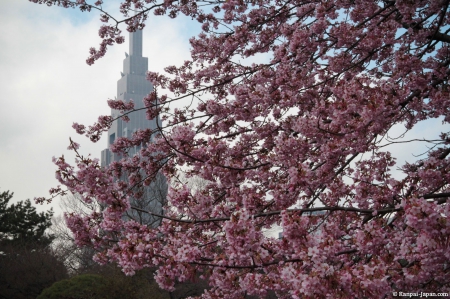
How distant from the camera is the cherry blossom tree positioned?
3.00m

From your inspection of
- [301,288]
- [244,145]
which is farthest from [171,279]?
[244,145]

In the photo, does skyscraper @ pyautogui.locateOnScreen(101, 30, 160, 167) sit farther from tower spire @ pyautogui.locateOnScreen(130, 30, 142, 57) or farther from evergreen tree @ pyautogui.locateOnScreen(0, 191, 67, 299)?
evergreen tree @ pyautogui.locateOnScreen(0, 191, 67, 299)

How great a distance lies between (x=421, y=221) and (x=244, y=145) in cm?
326

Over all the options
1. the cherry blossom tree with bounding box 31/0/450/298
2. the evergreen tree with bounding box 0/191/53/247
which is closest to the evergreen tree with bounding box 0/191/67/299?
the evergreen tree with bounding box 0/191/53/247

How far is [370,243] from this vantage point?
127 inches

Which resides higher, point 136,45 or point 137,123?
point 136,45

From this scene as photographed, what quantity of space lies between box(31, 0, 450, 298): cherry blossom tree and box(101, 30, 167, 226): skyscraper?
95.7 inches

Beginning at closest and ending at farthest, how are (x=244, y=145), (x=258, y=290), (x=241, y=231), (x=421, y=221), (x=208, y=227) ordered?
(x=421, y=221) → (x=241, y=231) → (x=258, y=290) → (x=208, y=227) → (x=244, y=145)

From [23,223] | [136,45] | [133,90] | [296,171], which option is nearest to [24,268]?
[23,223]

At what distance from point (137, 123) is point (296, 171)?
6909 centimetres

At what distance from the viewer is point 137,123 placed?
71.1 metres

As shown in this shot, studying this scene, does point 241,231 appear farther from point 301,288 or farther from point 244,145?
point 244,145

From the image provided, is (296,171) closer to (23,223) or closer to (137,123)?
(23,223)

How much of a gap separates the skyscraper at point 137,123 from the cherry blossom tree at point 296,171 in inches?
95.7
